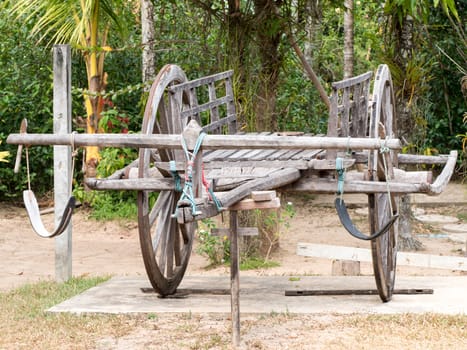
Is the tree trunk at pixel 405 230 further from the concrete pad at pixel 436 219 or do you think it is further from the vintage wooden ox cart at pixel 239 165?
the vintage wooden ox cart at pixel 239 165

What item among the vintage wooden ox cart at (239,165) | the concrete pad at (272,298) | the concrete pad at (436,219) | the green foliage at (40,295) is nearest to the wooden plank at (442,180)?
the vintage wooden ox cart at (239,165)

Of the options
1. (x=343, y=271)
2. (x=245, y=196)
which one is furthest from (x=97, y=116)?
(x=245, y=196)

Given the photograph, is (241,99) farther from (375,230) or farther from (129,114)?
(129,114)

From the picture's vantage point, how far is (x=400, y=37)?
9047 mm

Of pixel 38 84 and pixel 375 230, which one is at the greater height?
pixel 38 84

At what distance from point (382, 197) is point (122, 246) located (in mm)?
5225

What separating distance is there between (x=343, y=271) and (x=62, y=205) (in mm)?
2486

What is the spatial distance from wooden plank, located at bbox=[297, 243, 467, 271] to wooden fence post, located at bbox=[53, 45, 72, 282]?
202 cm

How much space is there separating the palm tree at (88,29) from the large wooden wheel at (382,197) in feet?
12.9

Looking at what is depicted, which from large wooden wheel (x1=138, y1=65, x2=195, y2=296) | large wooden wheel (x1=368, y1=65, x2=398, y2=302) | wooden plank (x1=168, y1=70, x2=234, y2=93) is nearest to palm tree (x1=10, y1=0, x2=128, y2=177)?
wooden plank (x1=168, y1=70, x2=234, y2=93)

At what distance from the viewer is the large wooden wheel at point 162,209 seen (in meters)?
5.18

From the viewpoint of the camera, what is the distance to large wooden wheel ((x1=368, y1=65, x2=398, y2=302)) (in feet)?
17.0

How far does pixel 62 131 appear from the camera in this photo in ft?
22.5

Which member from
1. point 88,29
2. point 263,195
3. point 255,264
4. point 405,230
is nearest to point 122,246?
point 255,264
